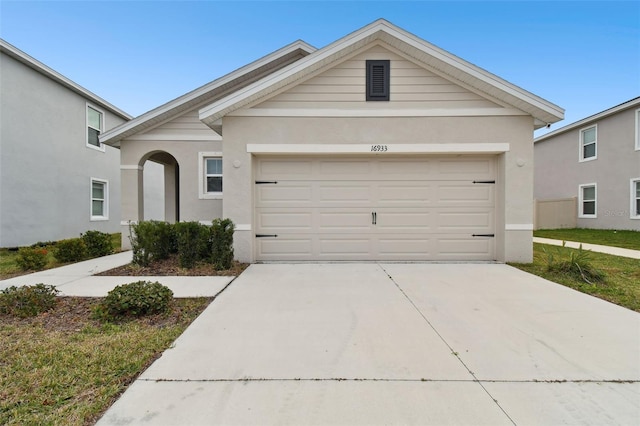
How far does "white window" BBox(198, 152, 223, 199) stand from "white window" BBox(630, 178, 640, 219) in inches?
686

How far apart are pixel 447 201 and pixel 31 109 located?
1343 cm

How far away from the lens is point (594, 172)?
1584 centimetres

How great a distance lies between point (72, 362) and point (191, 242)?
3.74 metres

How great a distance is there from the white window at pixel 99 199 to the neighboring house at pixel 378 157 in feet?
30.6

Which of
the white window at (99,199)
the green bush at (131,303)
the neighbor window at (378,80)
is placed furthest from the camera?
the white window at (99,199)

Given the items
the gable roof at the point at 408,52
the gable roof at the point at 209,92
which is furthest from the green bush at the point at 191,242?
the gable roof at the point at 209,92

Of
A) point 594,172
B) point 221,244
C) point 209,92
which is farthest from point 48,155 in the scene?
point 594,172

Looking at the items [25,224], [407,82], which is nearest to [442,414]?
[407,82]

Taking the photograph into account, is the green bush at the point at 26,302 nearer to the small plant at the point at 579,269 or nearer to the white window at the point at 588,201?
the small plant at the point at 579,269

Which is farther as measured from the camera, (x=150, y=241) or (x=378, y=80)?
(x=378, y=80)

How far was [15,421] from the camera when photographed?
210cm

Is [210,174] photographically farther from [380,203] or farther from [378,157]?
[380,203]

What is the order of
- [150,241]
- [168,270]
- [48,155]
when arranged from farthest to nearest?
[48,155] < [150,241] < [168,270]

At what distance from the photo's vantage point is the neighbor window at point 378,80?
722 cm
